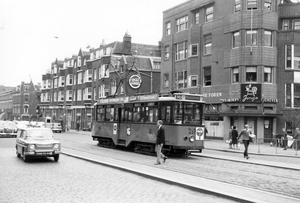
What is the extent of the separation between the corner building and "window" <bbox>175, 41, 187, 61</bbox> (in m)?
0.90

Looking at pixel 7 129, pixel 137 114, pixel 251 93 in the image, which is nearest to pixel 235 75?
pixel 251 93

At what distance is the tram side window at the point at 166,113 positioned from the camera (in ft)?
59.5

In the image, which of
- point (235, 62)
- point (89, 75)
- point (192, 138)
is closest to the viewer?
point (192, 138)

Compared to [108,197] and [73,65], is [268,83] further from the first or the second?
[73,65]

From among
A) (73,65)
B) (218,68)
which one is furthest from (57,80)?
(218,68)

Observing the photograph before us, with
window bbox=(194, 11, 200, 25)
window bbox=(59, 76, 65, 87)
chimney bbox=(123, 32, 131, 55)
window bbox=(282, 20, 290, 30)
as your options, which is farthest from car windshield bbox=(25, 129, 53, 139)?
window bbox=(59, 76, 65, 87)

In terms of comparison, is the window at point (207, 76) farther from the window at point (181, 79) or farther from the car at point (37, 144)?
the car at point (37, 144)

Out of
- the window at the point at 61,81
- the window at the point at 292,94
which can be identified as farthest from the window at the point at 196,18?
the window at the point at 61,81

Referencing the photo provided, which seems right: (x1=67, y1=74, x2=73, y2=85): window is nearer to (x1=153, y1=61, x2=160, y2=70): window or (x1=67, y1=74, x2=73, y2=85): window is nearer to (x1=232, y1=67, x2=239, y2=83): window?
(x1=153, y1=61, x2=160, y2=70): window

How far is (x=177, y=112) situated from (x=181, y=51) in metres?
23.3

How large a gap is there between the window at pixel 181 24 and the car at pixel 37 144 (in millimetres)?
27278

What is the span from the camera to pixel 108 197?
8477 millimetres

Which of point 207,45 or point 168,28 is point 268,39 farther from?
point 168,28

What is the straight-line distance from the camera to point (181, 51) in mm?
40344
